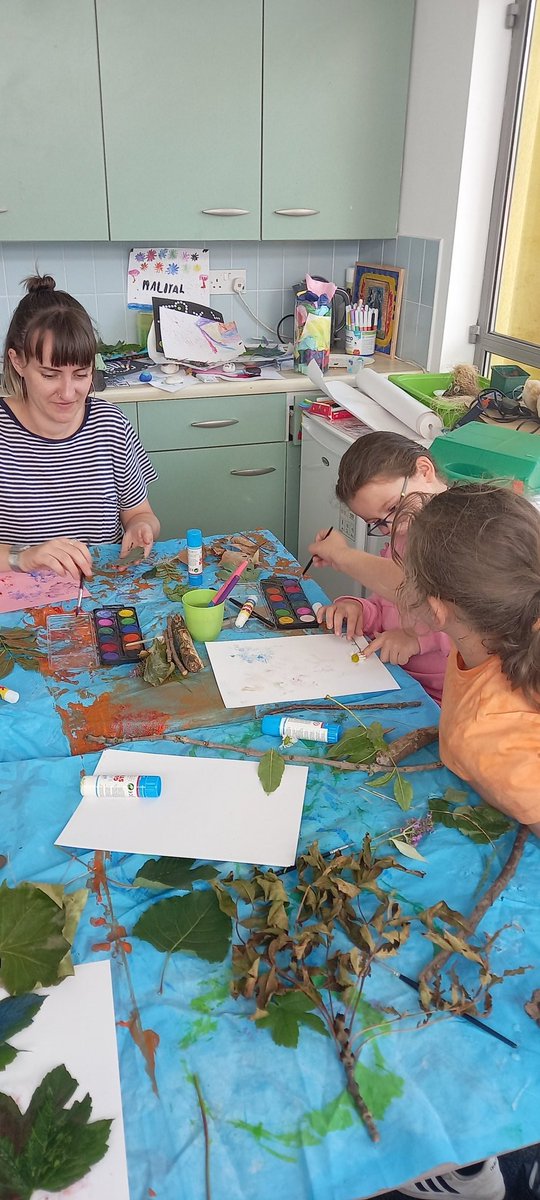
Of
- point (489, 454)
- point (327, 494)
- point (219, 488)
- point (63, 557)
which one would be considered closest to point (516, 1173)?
point (63, 557)

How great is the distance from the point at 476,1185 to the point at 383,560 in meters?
1.04

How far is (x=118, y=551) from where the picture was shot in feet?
6.52

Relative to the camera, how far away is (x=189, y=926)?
0.97 m

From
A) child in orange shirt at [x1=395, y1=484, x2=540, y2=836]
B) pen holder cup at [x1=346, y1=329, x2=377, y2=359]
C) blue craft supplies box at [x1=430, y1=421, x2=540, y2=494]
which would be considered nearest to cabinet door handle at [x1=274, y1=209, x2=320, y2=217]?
pen holder cup at [x1=346, y1=329, x2=377, y2=359]

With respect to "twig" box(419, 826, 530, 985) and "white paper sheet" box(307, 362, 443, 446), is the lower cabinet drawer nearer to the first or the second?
"white paper sheet" box(307, 362, 443, 446)

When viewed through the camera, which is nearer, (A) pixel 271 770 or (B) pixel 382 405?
(A) pixel 271 770

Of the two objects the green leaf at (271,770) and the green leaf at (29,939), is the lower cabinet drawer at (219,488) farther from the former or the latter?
the green leaf at (29,939)

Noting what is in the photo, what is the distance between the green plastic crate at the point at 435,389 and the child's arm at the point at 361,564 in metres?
0.98

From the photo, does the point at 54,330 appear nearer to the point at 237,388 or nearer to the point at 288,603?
the point at 288,603

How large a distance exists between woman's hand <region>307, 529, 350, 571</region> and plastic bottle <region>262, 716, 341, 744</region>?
530mm

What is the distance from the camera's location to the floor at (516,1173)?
52.7 inches

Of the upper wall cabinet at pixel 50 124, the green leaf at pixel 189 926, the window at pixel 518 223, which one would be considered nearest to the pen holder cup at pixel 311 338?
the window at pixel 518 223

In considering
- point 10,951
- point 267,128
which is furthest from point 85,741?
point 267,128

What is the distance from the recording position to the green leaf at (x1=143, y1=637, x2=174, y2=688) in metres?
1.45
